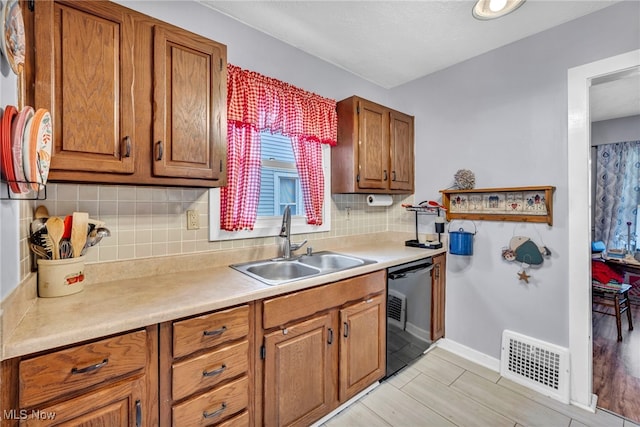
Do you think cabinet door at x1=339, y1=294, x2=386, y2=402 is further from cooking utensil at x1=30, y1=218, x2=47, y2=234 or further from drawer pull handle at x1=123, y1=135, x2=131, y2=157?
cooking utensil at x1=30, y1=218, x2=47, y2=234

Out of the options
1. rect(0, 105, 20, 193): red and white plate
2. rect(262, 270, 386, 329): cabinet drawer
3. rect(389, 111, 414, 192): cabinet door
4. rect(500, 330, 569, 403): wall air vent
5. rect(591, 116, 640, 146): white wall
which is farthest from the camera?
rect(591, 116, 640, 146): white wall

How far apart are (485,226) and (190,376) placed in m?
2.27

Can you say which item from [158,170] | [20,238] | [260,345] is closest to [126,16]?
[158,170]

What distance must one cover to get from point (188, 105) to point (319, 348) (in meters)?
1.45

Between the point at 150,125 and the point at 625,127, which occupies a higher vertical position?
the point at 625,127

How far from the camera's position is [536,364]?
1.98 m

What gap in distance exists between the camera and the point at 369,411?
5.72 feet

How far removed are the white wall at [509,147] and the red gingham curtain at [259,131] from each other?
3.56ft

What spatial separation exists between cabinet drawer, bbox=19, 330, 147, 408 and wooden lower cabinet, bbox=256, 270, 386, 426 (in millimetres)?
513

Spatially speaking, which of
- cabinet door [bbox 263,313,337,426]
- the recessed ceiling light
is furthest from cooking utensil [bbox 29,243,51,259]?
the recessed ceiling light

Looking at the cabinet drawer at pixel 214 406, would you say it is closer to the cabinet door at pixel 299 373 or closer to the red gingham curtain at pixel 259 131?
the cabinet door at pixel 299 373

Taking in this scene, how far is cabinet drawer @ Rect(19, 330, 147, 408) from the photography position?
2.71 ft

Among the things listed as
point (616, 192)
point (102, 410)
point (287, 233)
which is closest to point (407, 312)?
point (287, 233)

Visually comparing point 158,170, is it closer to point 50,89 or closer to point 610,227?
point 50,89
